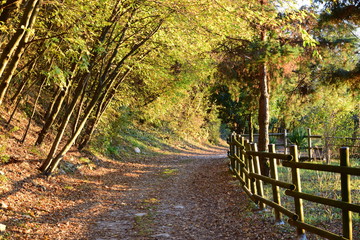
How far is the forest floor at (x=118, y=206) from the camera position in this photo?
5766 mm

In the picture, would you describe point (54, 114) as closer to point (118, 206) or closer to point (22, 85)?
point (22, 85)

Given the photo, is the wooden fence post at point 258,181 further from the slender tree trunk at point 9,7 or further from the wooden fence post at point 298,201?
the slender tree trunk at point 9,7

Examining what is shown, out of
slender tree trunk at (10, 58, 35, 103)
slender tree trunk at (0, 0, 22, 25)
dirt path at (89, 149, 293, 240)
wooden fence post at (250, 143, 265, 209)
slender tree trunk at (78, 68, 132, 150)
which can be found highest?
slender tree trunk at (0, 0, 22, 25)

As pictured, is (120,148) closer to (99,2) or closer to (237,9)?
(99,2)

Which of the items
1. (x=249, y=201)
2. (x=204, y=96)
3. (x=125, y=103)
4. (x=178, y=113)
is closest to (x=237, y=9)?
(x=249, y=201)

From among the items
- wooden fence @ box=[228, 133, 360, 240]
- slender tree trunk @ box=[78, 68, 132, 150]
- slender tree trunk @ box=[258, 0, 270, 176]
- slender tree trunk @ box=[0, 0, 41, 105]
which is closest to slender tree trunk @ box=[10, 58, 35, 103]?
slender tree trunk @ box=[78, 68, 132, 150]

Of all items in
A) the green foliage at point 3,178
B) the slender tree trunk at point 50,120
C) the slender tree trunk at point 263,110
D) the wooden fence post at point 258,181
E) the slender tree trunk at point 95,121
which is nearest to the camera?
the wooden fence post at point 258,181

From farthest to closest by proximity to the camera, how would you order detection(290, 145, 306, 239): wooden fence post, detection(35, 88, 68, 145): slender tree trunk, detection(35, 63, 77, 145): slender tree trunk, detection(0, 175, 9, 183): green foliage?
detection(35, 88, 68, 145): slender tree trunk, detection(35, 63, 77, 145): slender tree trunk, detection(0, 175, 9, 183): green foliage, detection(290, 145, 306, 239): wooden fence post

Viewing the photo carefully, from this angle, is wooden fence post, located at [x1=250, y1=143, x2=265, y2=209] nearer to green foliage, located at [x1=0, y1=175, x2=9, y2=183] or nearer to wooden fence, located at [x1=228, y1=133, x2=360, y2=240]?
wooden fence, located at [x1=228, y1=133, x2=360, y2=240]

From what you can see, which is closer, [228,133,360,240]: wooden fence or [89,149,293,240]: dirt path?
[228,133,360,240]: wooden fence

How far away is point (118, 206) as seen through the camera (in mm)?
8031

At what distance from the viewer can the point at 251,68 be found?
1173cm

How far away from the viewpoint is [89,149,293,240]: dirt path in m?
5.76

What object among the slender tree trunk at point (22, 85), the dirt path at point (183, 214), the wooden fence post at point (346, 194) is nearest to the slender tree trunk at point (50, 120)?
the slender tree trunk at point (22, 85)
